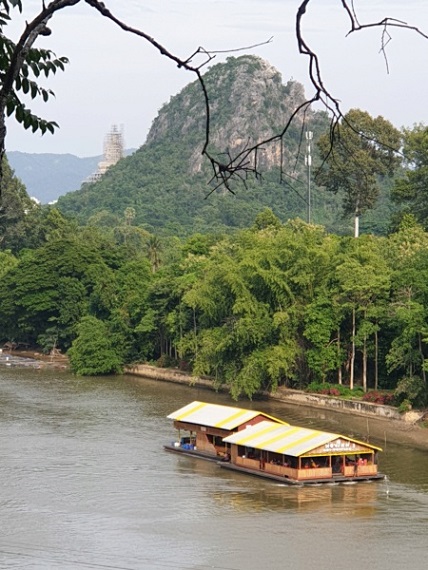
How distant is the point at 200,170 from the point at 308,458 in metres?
72.2

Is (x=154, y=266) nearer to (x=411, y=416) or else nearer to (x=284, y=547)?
(x=411, y=416)

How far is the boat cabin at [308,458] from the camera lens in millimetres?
23719

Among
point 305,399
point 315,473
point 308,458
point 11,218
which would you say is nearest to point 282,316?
point 305,399

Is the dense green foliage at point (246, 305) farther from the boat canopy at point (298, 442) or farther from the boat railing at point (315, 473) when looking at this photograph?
the boat railing at point (315, 473)

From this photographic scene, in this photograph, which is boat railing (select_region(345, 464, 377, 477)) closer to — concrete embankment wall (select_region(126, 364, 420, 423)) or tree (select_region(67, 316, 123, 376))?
concrete embankment wall (select_region(126, 364, 420, 423))

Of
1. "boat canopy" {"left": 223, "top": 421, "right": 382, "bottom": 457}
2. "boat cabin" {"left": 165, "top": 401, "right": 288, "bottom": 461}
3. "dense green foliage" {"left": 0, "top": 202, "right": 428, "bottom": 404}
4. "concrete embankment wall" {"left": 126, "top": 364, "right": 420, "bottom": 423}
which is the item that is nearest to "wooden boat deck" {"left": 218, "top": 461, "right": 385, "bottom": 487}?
"boat canopy" {"left": 223, "top": 421, "right": 382, "bottom": 457}

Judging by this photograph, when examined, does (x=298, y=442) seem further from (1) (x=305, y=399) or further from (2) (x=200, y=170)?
(2) (x=200, y=170)

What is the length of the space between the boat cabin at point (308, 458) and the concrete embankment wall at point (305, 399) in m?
7.04

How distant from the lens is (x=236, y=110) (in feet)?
335

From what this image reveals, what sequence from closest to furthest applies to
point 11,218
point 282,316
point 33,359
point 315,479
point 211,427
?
1. point 315,479
2. point 211,427
3. point 282,316
4. point 33,359
5. point 11,218

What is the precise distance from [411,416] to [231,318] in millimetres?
8591

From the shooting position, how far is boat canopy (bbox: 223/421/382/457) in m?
23.9

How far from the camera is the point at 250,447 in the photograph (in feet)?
82.0

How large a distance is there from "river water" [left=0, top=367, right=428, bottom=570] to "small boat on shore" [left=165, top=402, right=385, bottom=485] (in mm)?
425
